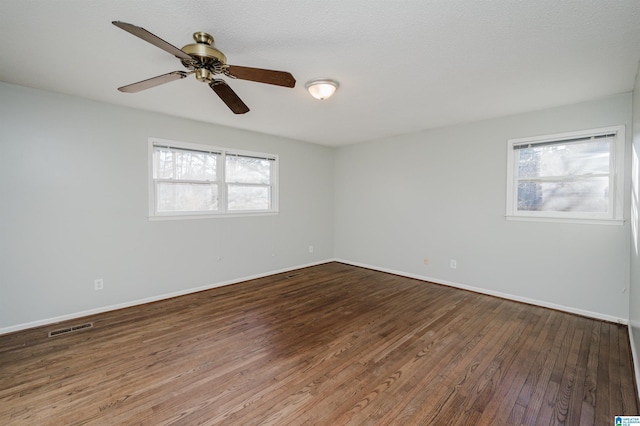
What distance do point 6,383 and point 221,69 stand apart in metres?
2.76

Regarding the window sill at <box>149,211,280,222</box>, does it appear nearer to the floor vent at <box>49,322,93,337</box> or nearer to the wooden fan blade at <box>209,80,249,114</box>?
the floor vent at <box>49,322,93,337</box>

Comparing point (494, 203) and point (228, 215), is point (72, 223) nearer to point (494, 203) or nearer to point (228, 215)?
point (228, 215)

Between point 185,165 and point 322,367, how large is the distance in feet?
10.7

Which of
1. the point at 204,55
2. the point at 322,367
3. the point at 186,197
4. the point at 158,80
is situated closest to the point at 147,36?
the point at 204,55

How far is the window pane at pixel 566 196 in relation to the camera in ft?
10.2

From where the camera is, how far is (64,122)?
9.92 feet

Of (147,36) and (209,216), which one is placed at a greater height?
(147,36)

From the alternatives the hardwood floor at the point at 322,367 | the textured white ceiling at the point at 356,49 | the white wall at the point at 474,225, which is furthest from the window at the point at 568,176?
the hardwood floor at the point at 322,367

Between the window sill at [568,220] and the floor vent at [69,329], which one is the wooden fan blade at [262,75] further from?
the window sill at [568,220]

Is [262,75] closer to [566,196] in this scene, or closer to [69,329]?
[69,329]

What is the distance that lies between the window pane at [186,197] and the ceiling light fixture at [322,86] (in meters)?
2.33

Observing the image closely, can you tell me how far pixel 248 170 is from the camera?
4.66m

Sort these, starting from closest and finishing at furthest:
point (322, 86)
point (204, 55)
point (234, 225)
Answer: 1. point (204, 55)
2. point (322, 86)
3. point (234, 225)

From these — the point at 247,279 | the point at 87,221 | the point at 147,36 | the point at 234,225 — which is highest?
the point at 147,36
